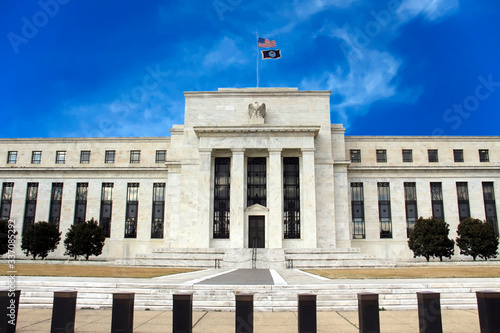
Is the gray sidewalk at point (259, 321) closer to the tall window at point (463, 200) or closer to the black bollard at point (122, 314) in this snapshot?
the black bollard at point (122, 314)

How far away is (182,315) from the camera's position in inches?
384

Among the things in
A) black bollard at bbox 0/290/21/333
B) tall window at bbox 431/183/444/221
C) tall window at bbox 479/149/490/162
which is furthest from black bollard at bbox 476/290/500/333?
tall window at bbox 479/149/490/162

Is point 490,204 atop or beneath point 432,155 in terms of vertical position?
beneath

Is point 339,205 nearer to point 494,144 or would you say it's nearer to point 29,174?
point 494,144

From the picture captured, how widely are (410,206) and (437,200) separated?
3.65 m

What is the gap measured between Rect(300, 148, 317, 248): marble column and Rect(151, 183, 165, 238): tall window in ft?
61.1

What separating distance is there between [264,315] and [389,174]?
149ft

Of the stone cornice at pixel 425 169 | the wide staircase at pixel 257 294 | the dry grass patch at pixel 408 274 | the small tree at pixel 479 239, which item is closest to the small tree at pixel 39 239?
the wide staircase at pixel 257 294

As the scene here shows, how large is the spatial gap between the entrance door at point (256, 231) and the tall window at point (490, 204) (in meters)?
29.4

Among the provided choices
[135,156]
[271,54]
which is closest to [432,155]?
[271,54]

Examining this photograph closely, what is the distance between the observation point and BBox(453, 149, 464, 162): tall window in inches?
2227

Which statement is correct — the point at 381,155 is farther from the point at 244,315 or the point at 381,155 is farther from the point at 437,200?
the point at 244,315

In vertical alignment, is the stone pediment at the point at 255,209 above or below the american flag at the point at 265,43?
below

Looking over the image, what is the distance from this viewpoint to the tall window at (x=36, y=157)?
5875cm
